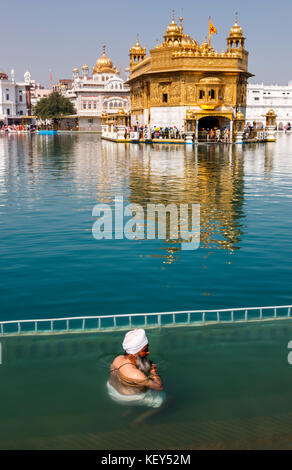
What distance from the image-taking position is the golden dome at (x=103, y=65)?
4045 inches

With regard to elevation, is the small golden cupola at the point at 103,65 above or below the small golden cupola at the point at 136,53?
above

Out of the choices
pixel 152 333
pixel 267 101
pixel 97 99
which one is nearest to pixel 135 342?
pixel 152 333

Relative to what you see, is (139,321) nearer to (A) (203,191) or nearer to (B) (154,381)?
(B) (154,381)

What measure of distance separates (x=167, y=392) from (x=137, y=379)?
0.34 m

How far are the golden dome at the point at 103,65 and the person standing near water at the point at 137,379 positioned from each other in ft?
345

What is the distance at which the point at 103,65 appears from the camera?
104m

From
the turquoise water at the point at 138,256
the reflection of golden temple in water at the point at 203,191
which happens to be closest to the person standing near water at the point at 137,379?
the turquoise water at the point at 138,256

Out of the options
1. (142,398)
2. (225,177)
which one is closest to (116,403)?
(142,398)

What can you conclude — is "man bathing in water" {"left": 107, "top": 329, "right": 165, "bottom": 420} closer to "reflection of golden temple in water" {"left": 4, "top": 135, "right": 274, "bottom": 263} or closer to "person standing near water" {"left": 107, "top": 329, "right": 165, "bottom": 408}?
"person standing near water" {"left": 107, "top": 329, "right": 165, "bottom": 408}

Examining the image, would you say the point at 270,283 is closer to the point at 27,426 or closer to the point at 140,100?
the point at 27,426

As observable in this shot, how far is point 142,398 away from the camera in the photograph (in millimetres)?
4242

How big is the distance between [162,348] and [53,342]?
124cm

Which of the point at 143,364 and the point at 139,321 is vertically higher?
the point at 143,364

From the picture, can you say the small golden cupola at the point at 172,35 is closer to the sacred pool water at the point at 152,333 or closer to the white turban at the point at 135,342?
the sacred pool water at the point at 152,333
